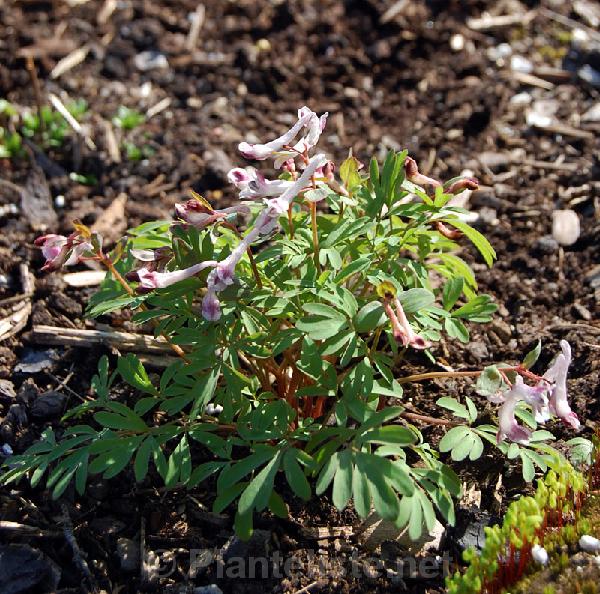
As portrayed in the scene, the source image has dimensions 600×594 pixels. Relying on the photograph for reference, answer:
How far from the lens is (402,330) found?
8.44 feet

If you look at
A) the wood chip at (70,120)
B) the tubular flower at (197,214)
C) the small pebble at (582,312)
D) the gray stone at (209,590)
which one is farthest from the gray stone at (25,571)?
the wood chip at (70,120)

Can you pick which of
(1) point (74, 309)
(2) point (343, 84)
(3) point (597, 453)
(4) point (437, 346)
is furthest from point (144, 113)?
(3) point (597, 453)

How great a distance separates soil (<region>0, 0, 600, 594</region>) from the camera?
10.7 feet

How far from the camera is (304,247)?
3.15m

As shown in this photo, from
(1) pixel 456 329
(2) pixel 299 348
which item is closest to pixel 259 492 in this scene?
(2) pixel 299 348

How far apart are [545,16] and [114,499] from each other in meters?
5.09

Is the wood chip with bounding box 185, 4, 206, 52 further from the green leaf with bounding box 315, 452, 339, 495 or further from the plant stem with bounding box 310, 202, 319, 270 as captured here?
the green leaf with bounding box 315, 452, 339, 495

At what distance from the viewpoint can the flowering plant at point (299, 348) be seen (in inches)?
105

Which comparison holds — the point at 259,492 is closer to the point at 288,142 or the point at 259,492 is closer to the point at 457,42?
the point at 288,142

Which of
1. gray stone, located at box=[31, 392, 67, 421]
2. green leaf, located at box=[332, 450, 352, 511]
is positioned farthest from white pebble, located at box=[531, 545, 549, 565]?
gray stone, located at box=[31, 392, 67, 421]

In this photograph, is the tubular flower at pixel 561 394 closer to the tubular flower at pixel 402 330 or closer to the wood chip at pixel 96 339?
the tubular flower at pixel 402 330

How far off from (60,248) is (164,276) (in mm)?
505

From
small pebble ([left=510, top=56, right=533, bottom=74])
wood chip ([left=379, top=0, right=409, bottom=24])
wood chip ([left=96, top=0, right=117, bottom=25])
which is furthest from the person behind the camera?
wood chip ([left=96, top=0, right=117, bottom=25])

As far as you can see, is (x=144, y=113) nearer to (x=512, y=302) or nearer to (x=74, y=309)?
(x=74, y=309)
